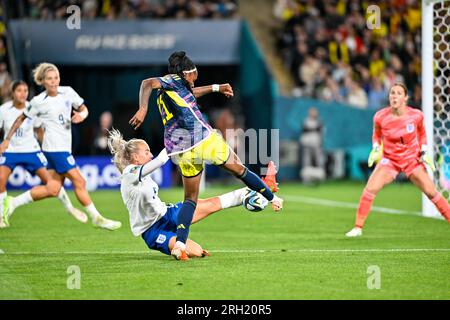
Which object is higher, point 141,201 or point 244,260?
point 141,201

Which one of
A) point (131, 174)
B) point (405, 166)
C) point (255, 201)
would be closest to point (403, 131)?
point (405, 166)

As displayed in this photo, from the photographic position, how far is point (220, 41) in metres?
24.7

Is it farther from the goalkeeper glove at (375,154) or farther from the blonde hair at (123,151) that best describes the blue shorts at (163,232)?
the goalkeeper glove at (375,154)

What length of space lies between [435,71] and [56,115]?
22.4 ft

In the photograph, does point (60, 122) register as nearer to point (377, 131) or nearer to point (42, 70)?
point (42, 70)

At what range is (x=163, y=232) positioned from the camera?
30.8 ft

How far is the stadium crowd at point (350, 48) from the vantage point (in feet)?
84.9

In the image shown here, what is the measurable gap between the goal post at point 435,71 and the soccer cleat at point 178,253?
257 inches

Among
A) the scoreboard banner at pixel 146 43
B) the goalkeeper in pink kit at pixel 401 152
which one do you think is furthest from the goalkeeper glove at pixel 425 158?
the scoreboard banner at pixel 146 43

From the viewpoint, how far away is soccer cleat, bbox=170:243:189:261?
9.12 m

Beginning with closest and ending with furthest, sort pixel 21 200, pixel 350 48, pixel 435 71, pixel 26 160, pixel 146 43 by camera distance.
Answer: pixel 21 200 → pixel 26 160 → pixel 435 71 → pixel 146 43 → pixel 350 48

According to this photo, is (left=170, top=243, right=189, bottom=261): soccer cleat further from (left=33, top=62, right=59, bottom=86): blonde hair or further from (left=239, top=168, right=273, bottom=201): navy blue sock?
(left=33, top=62, right=59, bottom=86): blonde hair
